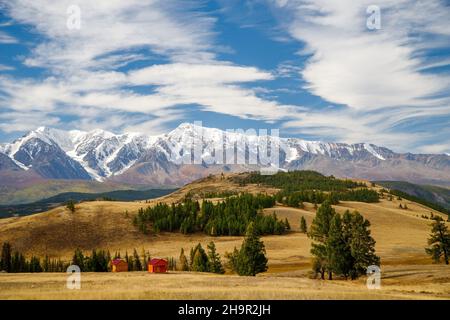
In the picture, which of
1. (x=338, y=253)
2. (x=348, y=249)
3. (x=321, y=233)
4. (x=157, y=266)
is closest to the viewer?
(x=338, y=253)

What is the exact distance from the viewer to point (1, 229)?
605 feet

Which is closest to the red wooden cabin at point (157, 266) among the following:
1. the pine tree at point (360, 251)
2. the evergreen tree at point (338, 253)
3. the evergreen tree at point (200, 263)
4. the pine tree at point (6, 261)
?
the evergreen tree at point (200, 263)

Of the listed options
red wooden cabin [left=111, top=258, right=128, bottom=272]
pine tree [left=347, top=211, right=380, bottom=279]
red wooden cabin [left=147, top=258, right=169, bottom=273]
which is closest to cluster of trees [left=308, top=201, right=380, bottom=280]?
pine tree [left=347, top=211, right=380, bottom=279]

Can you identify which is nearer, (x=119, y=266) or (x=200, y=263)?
(x=119, y=266)

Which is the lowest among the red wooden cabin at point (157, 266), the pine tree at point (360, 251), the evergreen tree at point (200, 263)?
the evergreen tree at point (200, 263)

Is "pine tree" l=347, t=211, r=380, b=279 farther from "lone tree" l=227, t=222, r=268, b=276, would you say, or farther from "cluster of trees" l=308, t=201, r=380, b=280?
"lone tree" l=227, t=222, r=268, b=276

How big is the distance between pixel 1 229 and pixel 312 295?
564 feet

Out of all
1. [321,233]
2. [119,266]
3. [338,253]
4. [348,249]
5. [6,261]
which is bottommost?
[6,261]

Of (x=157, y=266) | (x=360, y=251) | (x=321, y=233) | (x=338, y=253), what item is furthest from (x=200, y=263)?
(x=360, y=251)

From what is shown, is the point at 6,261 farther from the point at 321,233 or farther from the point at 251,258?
the point at 321,233

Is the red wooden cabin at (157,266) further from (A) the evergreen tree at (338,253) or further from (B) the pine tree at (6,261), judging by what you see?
(B) the pine tree at (6,261)
